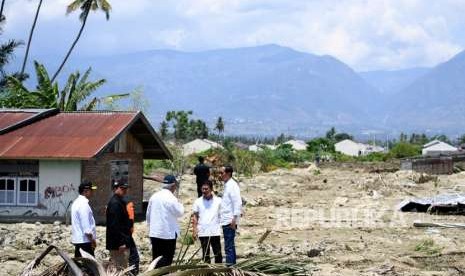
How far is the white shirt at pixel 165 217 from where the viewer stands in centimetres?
1058

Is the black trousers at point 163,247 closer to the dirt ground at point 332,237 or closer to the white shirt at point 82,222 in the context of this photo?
the white shirt at point 82,222

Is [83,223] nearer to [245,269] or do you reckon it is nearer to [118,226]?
[118,226]

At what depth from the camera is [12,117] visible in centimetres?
2514

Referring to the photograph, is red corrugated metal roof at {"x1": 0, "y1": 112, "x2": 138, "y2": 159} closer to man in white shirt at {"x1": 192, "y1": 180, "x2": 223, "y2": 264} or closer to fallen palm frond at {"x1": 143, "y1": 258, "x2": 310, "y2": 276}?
man in white shirt at {"x1": 192, "y1": 180, "x2": 223, "y2": 264}

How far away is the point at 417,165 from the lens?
53031mm

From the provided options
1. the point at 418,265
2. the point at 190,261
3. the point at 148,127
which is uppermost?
the point at 148,127

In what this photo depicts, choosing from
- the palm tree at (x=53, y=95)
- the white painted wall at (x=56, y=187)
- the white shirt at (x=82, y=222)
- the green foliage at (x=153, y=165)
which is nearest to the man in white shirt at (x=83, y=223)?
the white shirt at (x=82, y=222)

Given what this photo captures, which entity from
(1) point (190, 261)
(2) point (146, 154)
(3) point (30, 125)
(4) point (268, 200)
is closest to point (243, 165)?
(4) point (268, 200)

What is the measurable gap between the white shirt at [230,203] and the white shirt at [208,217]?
1.47ft

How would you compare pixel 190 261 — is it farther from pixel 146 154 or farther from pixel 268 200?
pixel 268 200

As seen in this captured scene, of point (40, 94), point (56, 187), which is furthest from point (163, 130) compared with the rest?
point (56, 187)

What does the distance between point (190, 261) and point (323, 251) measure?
10624 mm

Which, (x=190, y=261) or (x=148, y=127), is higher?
(x=148, y=127)

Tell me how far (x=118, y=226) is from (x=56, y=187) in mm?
12188
